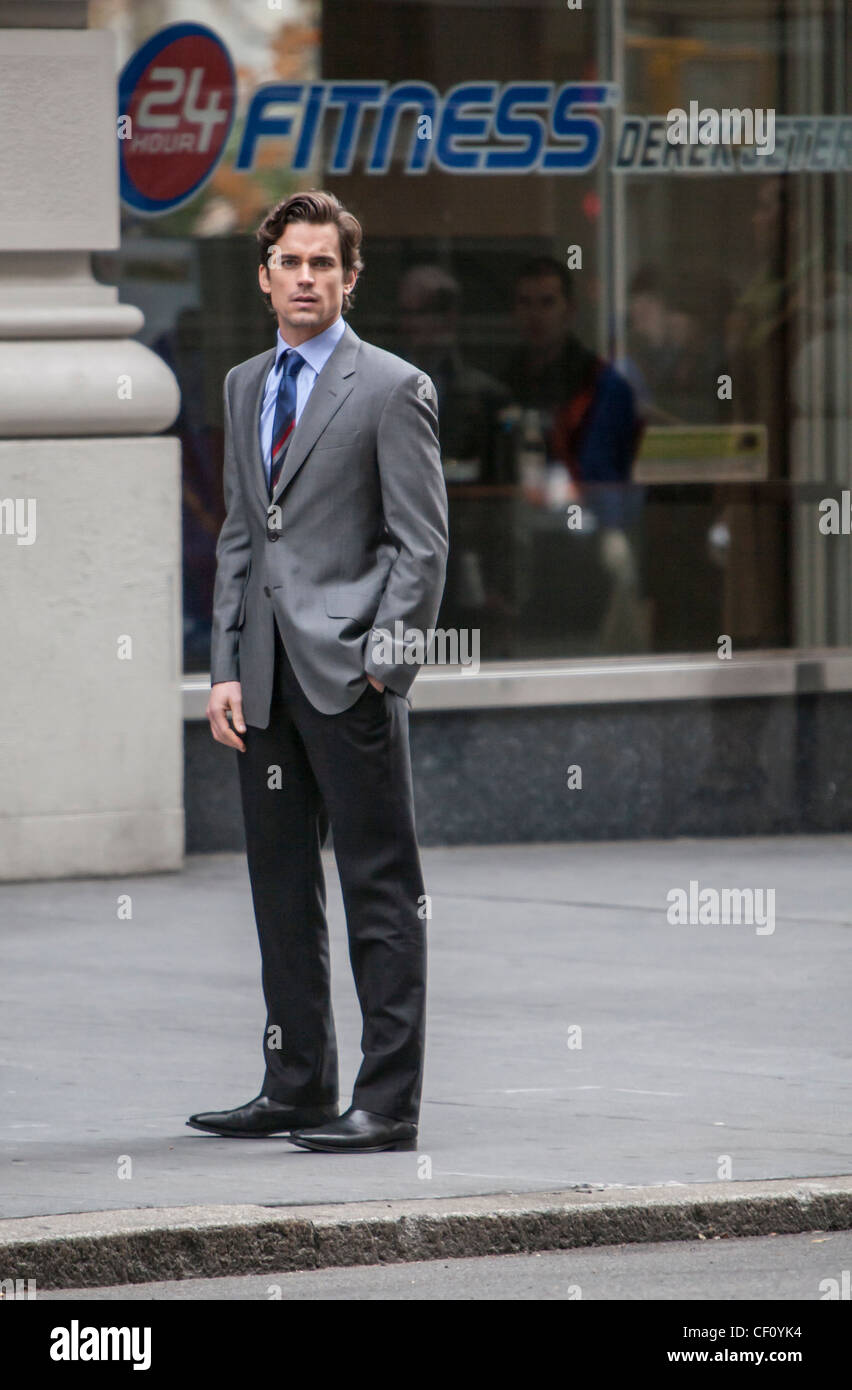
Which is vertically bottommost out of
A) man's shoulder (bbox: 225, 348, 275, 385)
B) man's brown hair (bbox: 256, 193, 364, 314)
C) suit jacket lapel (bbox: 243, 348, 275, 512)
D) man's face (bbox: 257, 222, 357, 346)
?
suit jacket lapel (bbox: 243, 348, 275, 512)

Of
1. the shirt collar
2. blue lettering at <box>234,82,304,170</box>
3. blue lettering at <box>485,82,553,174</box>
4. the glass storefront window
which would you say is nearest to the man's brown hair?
the shirt collar

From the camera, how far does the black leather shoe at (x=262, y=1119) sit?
6305mm

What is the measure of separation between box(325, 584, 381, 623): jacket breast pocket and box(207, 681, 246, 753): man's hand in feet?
1.08

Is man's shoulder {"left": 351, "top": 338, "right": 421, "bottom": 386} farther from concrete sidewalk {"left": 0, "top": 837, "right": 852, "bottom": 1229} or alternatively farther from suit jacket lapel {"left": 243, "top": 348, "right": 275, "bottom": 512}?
concrete sidewalk {"left": 0, "top": 837, "right": 852, "bottom": 1229}

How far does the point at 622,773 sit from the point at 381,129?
279 cm

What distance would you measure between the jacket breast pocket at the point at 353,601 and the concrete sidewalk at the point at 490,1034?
121 cm

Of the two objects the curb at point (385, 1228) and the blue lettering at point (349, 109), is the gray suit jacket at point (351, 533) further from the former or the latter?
the blue lettering at point (349, 109)

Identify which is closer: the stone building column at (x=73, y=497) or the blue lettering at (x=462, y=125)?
the stone building column at (x=73, y=497)

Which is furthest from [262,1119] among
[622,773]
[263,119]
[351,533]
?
[263,119]

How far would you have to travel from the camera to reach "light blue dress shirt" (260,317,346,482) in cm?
621

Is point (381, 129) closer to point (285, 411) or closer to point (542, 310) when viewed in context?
point (542, 310)

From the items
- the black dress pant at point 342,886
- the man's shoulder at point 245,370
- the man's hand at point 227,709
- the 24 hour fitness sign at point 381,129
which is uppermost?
the 24 hour fitness sign at point 381,129

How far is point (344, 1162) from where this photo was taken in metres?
6.05

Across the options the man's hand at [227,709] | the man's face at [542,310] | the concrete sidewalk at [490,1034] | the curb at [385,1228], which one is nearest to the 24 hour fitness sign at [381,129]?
the man's face at [542,310]
